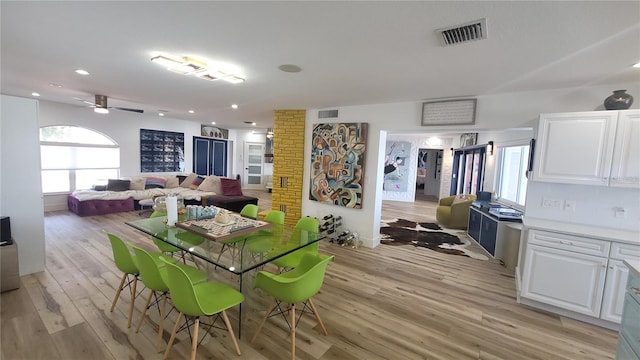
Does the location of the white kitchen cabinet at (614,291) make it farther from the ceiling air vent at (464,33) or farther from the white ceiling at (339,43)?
the ceiling air vent at (464,33)

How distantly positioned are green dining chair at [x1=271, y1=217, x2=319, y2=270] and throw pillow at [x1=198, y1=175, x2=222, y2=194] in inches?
194

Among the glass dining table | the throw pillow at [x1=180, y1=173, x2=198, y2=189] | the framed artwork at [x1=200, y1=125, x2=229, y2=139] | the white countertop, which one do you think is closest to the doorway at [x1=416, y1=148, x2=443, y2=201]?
the framed artwork at [x1=200, y1=125, x2=229, y2=139]

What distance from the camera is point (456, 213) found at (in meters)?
5.91

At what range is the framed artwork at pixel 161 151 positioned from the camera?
763 centimetres

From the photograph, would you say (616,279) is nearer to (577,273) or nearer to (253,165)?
(577,273)

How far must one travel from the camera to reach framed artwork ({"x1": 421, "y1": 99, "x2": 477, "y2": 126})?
3570 millimetres

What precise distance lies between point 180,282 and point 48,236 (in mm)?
4453

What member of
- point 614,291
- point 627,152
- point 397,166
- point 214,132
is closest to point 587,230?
point 614,291

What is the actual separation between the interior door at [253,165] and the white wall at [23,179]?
300 inches

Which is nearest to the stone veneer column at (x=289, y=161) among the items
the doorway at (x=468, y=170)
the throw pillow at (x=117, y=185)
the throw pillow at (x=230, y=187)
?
the throw pillow at (x=230, y=187)

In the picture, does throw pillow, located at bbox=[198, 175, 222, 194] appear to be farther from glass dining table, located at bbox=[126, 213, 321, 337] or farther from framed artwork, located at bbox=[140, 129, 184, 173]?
glass dining table, located at bbox=[126, 213, 321, 337]

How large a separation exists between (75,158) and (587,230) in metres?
9.49

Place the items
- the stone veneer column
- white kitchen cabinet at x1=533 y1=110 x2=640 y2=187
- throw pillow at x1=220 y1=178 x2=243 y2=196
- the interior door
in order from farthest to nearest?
the interior door
throw pillow at x1=220 y1=178 x2=243 y2=196
the stone veneer column
white kitchen cabinet at x1=533 y1=110 x2=640 y2=187

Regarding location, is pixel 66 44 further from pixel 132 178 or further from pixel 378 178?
Result: pixel 132 178
